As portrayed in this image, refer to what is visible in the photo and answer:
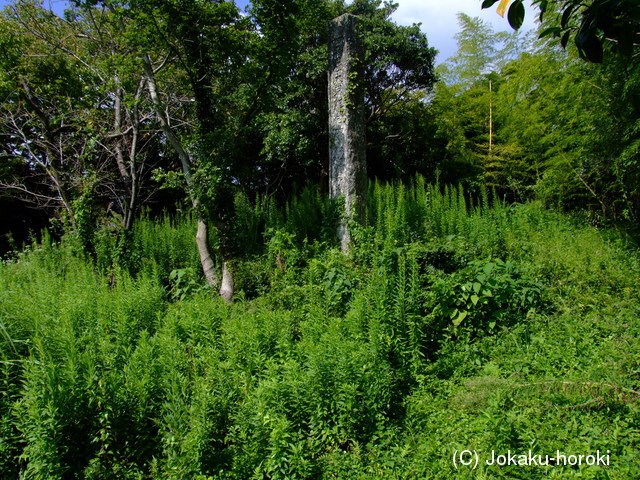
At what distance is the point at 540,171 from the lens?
8.24 m

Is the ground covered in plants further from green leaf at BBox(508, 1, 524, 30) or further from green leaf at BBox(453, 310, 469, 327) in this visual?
green leaf at BBox(508, 1, 524, 30)

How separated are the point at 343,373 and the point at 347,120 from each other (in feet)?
11.6

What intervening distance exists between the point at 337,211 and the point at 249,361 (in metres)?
2.77

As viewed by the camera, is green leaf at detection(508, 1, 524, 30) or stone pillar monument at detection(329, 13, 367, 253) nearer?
green leaf at detection(508, 1, 524, 30)

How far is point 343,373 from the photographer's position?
2.30 metres

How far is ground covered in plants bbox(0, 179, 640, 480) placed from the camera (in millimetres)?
1949

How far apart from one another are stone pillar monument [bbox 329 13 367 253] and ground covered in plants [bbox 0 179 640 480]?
76cm

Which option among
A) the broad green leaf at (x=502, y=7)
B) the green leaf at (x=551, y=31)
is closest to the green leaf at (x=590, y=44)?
the green leaf at (x=551, y=31)

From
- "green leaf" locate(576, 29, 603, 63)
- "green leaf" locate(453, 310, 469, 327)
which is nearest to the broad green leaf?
"green leaf" locate(576, 29, 603, 63)

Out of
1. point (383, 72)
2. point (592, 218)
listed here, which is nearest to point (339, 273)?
point (592, 218)

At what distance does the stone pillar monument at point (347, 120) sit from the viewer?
495cm

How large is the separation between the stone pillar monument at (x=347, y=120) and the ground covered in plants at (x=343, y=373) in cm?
76

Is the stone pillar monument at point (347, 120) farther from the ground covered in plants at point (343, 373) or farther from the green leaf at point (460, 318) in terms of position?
the green leaf at point (460, 318)

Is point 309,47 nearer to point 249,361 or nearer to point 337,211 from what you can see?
point 337,211
